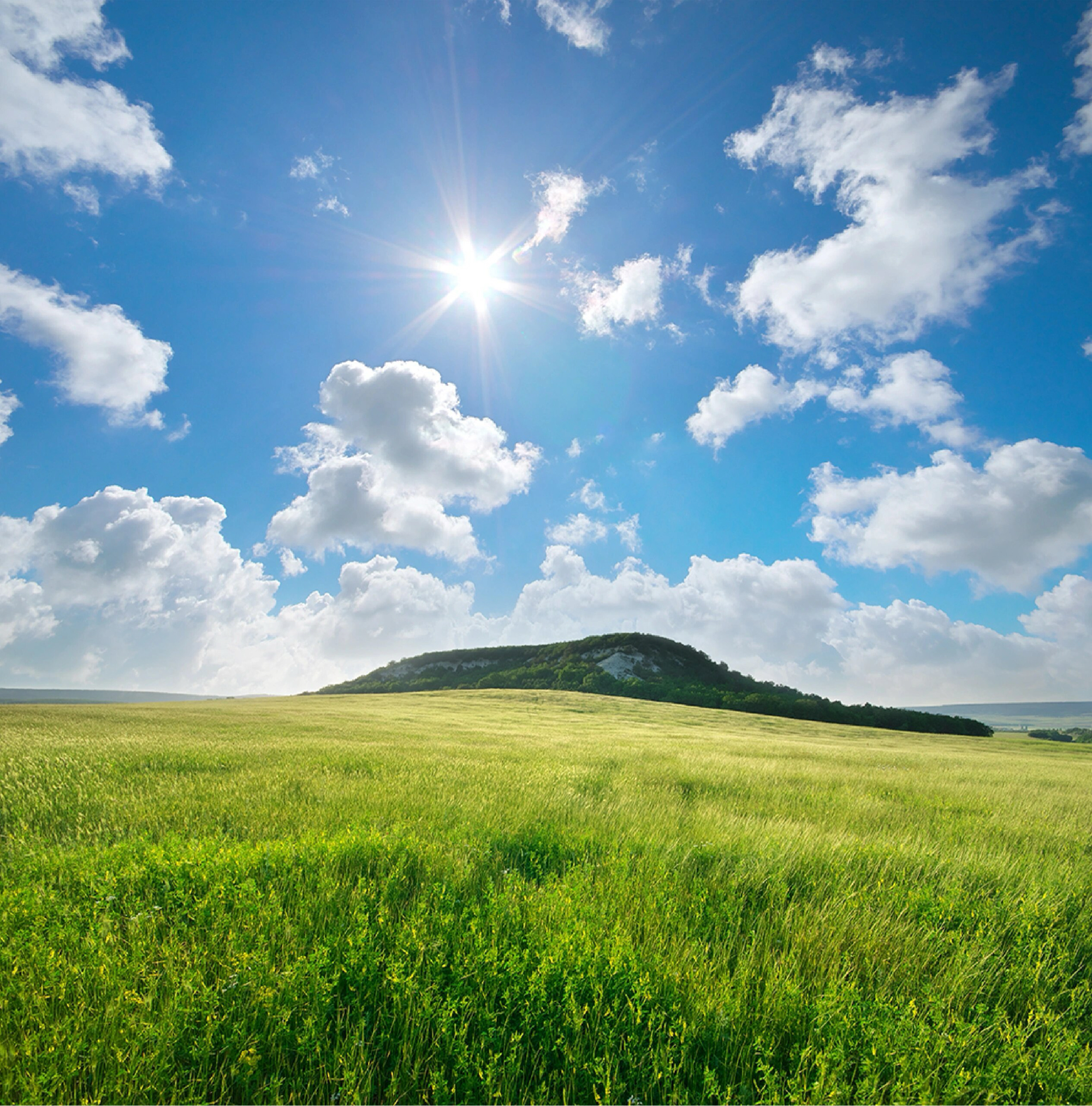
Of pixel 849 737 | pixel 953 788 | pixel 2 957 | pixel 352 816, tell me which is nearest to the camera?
pixel 2 957

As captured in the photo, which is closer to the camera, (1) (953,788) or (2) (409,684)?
(1) (953,788)

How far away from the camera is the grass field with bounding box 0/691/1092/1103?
2520 mm

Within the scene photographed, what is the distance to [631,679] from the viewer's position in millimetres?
101812

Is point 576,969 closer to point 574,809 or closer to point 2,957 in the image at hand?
point 2,957

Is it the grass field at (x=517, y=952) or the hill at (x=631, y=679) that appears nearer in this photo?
the grass field at (x=517, y=952)

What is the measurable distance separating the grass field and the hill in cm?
6456

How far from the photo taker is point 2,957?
2.93 meters

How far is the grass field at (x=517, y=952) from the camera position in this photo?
8.27 feet

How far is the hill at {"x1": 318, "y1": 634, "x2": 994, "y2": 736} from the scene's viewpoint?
79.8m

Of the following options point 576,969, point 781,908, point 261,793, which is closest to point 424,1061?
point 576,969

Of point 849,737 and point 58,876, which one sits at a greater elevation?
point 58,876

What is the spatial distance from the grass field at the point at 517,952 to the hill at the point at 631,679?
212 feet

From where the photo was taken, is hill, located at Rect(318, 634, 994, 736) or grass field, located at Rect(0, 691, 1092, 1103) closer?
grass field, located at Rect(0, 691, 1092, 1103)

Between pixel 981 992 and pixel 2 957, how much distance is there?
6040mm
